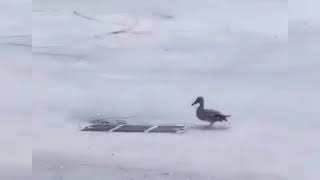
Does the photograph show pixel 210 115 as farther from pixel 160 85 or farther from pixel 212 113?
pixel 160 85

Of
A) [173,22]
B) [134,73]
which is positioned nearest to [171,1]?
[173,22]

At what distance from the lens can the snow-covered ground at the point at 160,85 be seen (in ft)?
12.2

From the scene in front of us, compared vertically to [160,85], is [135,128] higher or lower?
lower

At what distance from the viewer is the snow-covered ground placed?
373 cm

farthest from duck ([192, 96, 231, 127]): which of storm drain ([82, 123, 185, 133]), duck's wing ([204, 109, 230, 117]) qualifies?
storm drain ([82, 123, 185, 133])

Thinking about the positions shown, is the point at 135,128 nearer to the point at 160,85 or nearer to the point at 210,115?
the point at 160,85

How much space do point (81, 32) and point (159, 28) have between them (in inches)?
14.9

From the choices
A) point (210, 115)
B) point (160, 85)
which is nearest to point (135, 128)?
point (160, 85)

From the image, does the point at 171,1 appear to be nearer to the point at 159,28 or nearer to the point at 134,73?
the point at 159,28

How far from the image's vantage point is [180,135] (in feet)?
12.4

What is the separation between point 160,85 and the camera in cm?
385

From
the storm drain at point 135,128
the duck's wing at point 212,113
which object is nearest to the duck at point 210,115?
the duck's wing at point 212,113

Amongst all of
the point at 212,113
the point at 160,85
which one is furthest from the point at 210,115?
the point at 160,85

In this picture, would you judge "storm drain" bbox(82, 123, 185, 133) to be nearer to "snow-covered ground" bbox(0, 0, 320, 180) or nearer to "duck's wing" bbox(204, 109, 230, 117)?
"snow-covered ground" bbox(0, 0, 320, 180)
